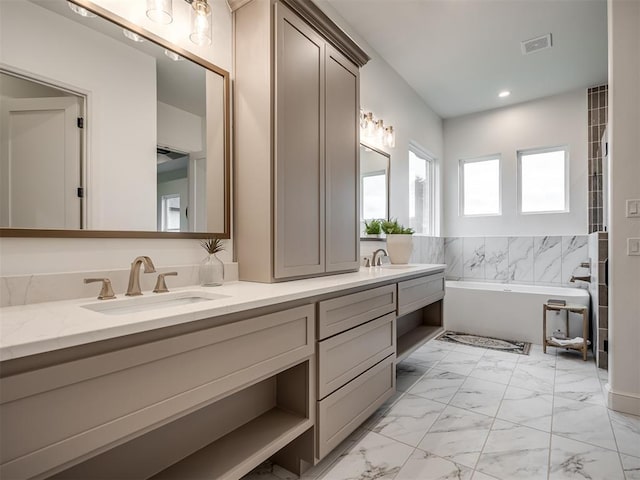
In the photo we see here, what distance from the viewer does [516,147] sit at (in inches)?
171

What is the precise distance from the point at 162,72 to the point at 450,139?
Result: 167 inches

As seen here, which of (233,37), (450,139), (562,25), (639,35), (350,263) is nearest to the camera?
(233,37)

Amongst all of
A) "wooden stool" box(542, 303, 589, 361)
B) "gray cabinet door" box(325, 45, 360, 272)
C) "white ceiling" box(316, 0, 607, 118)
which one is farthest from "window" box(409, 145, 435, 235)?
"gray cabinet door" box(325, 45, 360, 272)

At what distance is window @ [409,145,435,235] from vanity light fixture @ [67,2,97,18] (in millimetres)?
3214

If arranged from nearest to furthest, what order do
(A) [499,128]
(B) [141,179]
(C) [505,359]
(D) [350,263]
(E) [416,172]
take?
(B) [141,179] → (D) [350,263] → (C) [505,359] → (E) [416,172] → (A) [499,128]

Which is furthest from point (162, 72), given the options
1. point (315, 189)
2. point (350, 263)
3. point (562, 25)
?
point (562, 25)

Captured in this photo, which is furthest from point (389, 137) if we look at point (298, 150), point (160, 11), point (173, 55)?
point (160, 11)

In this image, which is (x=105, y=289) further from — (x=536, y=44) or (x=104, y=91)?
(x=536, y=44)

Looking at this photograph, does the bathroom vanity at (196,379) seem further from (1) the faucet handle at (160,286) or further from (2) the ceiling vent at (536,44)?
(2) the ceiling vent at (536,44)

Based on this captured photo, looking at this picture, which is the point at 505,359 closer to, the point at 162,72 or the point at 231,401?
the point at 231,401

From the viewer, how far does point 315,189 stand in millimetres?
1850

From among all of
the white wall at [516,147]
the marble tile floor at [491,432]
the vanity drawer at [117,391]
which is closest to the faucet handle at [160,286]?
the vanity drawer at [117,391]

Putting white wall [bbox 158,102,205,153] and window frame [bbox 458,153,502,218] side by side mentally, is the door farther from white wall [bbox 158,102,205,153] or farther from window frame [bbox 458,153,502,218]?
window frame [bbox 458,153,502,218]

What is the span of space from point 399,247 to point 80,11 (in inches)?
90.6
